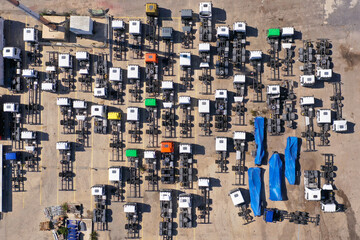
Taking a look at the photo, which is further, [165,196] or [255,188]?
[255,188]

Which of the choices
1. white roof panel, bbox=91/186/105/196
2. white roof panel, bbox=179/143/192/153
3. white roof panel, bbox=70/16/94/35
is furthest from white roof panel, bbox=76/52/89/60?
white roof panel, bbox=179/143/192/153

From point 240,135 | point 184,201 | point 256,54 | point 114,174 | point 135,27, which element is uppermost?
point 135,27

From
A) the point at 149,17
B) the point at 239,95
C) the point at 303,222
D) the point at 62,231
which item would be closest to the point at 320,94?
the point at 239,95

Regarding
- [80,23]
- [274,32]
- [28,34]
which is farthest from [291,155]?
[28,34]

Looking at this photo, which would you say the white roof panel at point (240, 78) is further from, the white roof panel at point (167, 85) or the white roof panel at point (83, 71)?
the white roof panel at point (83, 71)

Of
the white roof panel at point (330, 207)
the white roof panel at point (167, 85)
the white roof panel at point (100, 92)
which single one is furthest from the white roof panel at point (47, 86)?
the white roof panel at point (330, 207)

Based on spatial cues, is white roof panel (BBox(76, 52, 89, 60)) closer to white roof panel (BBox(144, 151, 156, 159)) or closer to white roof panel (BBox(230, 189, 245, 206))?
white roof panel (BBox(144, 151, 156, 159))

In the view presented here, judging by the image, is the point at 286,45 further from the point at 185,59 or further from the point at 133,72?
the point at 133,72
